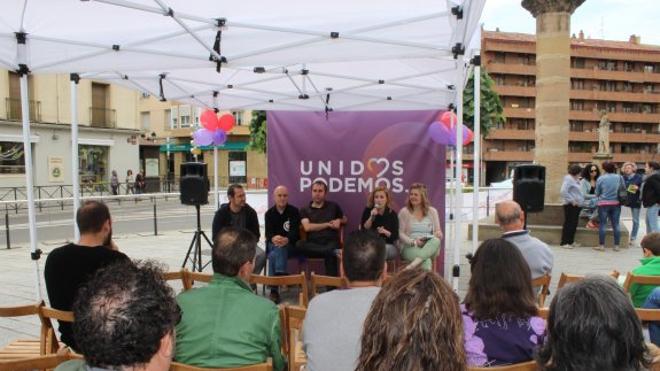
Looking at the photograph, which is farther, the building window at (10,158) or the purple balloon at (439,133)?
the building window at (10,158)

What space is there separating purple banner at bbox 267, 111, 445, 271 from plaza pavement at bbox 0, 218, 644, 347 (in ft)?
4.98

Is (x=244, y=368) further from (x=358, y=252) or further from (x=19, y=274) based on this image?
(x=19, y=274)

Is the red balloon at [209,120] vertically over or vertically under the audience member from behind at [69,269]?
over

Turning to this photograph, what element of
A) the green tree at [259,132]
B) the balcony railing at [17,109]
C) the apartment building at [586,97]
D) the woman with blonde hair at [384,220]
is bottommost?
the woman with blonde hair at [384,220]

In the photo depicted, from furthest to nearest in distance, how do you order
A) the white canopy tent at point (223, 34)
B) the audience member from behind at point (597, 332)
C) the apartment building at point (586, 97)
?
1. the apartment building at point (586, 97)
2. the white canopy tent at point (223, 34)
3. the audience member from behind at point (597, 332)

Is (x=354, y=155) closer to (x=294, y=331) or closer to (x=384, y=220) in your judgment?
(x=384, y=220)

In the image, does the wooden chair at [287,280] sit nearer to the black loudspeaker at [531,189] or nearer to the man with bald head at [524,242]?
the man with bald head at [524,242]

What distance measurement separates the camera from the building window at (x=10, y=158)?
25227mm

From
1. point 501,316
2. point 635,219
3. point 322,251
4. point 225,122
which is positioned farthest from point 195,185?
point 635,219

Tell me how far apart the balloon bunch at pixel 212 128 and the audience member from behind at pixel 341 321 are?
643cm

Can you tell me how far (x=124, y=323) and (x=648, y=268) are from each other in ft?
11.6

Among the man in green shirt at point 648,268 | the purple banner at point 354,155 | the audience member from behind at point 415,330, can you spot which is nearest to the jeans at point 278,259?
the purple banner at point 354,155

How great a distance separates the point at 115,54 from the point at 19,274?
16.1 feet

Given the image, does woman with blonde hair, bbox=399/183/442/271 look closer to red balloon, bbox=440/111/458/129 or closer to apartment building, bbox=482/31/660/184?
red balloon, bbox=440/111/458/129
